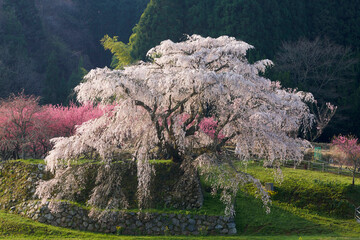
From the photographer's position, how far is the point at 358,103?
3139 centimetres

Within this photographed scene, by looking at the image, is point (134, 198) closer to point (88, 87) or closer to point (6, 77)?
point (88, 87)

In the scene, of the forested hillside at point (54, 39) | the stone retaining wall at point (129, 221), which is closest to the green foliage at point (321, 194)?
the stone retaining wall at point (129, 221)

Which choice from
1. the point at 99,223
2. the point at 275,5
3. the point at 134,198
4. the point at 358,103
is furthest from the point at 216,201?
the point at 275,5

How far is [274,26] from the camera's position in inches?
1494

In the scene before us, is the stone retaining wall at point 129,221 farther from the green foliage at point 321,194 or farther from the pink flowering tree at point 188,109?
the green foliage at point 321,194

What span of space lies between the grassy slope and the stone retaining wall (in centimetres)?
54

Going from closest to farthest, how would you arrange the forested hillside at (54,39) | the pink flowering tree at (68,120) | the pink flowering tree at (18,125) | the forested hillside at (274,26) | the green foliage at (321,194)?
the green foliage at (321,194), the pink flowering tree at (18,125), the pink flowering tree at (68,120), the forested hillside at (274,26), the forested hillside at (54,39)

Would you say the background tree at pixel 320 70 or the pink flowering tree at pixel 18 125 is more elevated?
the background tree at pixel 320 70

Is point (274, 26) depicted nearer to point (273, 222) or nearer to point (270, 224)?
point (273, 222)

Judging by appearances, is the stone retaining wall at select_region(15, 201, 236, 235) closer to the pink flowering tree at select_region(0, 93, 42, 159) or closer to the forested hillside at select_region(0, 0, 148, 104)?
the pink flowering tree at select_region(0, 93, 42, 159)

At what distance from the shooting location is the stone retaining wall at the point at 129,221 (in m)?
15.1

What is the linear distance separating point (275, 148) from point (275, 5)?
26.8 meters

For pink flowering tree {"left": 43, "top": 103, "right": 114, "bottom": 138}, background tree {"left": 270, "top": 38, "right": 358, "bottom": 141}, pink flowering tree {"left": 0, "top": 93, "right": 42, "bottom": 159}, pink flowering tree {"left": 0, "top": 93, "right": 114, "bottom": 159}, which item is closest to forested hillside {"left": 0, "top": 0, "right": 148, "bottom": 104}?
Answer: pink flowering tree {"left": 43, "top": 103, "right": 114, "bottom": 138}

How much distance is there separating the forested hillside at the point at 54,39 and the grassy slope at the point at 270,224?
2400 cm
